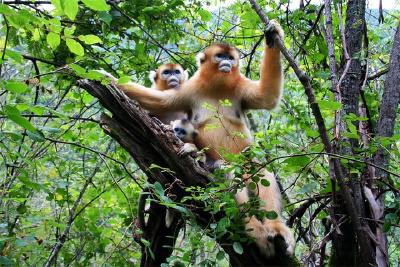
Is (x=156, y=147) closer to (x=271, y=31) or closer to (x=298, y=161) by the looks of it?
(x=298, y=161)

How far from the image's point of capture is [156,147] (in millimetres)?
3648

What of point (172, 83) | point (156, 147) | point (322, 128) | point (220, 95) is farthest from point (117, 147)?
point (322, 128)

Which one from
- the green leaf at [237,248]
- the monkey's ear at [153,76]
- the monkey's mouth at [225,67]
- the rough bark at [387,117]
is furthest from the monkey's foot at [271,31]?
the monkey's ear at [153,76]

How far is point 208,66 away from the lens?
4.77 m

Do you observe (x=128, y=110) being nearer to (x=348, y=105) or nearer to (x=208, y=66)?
(x=208, y=66)

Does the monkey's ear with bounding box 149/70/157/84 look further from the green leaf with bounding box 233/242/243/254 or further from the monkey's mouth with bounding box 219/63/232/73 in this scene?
the green leaf with bounding box 233/242/243/254

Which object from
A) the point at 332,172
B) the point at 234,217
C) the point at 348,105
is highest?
the point at 348,105

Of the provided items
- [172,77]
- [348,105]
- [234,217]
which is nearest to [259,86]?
[348,105]

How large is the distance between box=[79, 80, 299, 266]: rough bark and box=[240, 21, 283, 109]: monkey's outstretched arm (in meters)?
1.24

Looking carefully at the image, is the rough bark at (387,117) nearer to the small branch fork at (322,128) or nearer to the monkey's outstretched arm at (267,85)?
the small branch fork at (322,128)

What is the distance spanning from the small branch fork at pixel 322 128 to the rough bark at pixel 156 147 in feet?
2.22

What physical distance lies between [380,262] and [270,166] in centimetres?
98

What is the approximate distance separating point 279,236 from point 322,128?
51.3 inches

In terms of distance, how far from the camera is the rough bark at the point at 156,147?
3514 millimetres
